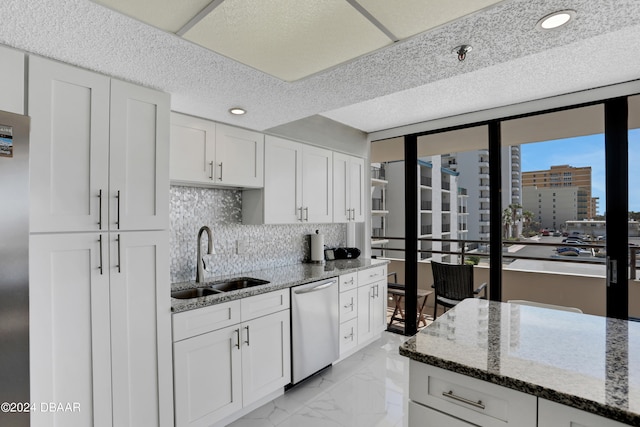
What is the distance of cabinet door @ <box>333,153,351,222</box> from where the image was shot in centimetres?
360

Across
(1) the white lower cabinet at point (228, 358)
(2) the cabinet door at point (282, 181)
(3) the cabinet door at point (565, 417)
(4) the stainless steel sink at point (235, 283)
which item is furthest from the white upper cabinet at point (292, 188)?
(3) the cabinet door at point (565, 417)

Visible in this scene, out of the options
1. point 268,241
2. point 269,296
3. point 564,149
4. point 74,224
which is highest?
point 564,149

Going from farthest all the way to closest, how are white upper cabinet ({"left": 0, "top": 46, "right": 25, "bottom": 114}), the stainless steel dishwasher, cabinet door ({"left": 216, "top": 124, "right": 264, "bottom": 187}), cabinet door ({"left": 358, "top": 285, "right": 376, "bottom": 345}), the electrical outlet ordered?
1. cabinet door ({"left": 358, "top": 285, "right": 376, "bottom": 345})
2. the electrical outlet
3. the stainless steel dishwasher
4. cabinet door ({"left": 216, "top": 124, "right": 264, "bottom": 187})
5. white upper cabinet ({"left": 0, "top": 46, "right": 25, "bottom": 114})

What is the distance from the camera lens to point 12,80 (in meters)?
1.41

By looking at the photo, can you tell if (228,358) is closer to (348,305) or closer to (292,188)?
(348,305)

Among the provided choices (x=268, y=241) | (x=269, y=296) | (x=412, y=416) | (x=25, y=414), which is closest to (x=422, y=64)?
(x=412, y=416)

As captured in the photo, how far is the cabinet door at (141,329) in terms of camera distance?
1.70 m

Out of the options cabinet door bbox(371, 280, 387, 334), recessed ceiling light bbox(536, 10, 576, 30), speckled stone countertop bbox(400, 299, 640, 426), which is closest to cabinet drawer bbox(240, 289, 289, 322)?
speckled stone countertop bbox(400, 299, 640, 426)

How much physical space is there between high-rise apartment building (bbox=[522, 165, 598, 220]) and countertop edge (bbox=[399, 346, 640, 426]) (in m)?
2.57

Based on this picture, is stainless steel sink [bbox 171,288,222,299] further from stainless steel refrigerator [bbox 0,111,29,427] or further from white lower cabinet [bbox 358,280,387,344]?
white lower cabinet [bbox 358,280,387,344]

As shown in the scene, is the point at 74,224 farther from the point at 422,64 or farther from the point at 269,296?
the point at 422,64

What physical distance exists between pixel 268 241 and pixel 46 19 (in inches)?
91.4

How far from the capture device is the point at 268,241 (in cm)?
324

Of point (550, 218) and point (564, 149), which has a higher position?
point (564, 149)
